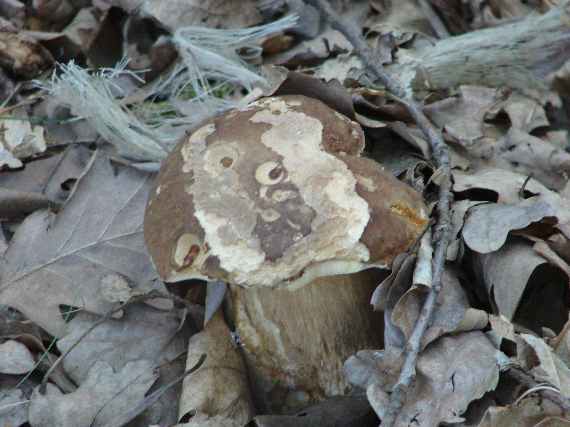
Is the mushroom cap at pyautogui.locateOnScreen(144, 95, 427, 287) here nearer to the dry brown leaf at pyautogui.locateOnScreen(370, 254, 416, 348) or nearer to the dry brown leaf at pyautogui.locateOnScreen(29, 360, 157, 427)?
the dry brown leaf at pyautogui.locateOnScreen(370, 254, 416, 348)

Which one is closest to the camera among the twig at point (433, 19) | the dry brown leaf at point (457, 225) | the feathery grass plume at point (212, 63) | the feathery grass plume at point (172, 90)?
the dry brown leaf at point (457, 225)

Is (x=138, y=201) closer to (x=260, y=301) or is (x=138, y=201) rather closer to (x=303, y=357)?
(x=260, y=301)

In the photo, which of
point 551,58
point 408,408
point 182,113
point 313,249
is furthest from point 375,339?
point 551,58

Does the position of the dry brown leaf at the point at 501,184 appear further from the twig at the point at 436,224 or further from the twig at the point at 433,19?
the twig at the point at 433,19

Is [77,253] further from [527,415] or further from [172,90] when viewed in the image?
[527,415]

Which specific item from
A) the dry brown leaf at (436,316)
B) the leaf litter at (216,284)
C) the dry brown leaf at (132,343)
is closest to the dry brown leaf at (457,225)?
the leaf litter at (216,284)

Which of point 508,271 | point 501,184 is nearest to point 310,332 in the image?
point 508,271
